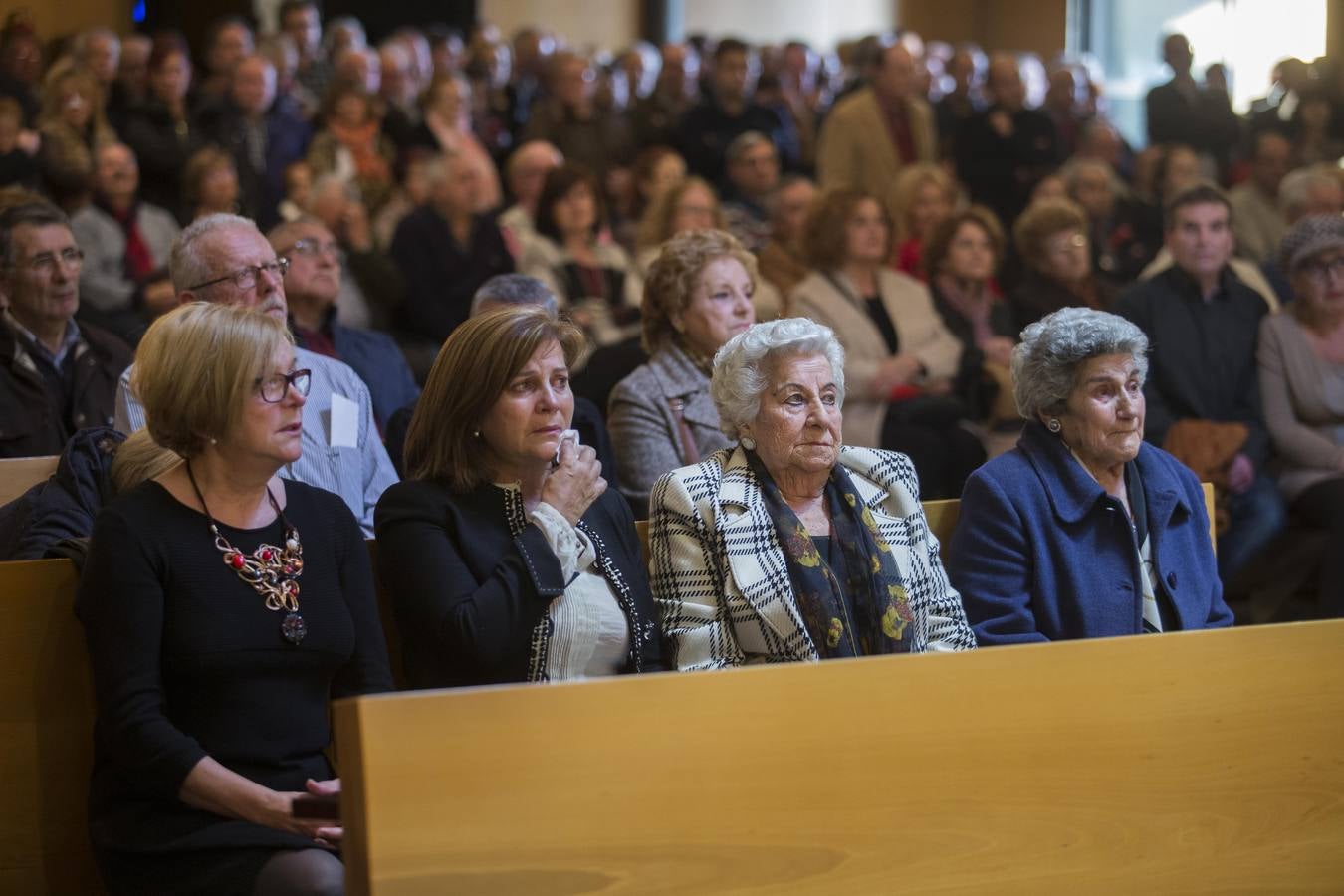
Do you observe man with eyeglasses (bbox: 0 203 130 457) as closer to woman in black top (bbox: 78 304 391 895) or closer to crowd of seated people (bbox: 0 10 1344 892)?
crowd of seated people (bbox: 0 10 1344 892)

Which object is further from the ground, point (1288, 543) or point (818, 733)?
point (818, 733)

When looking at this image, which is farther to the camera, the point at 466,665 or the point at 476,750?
the point at 466,665

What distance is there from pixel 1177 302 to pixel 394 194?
3626 millimetres

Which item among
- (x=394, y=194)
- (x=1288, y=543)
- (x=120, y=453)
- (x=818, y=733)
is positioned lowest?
(x=1288, y=543)

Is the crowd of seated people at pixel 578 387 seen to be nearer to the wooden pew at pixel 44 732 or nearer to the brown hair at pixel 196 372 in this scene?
the brown hair at pixel 196 372

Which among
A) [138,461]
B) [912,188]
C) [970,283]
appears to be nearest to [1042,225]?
[970,283]

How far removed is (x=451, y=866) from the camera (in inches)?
77.4

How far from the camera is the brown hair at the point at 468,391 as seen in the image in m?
2.67

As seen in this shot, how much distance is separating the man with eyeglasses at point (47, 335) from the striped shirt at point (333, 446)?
0.73m

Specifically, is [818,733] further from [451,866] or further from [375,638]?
[375,638]

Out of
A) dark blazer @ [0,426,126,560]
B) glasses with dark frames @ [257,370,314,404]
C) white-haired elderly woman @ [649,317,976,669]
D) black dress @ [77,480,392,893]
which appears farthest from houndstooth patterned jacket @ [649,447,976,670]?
dark blazer @ [0,426,126,560]

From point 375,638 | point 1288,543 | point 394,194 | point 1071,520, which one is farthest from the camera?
point 394,194

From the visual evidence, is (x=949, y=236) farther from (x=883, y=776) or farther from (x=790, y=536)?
(x=883, y=776)

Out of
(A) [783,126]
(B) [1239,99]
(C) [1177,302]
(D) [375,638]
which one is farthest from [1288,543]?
(B) [1239,99]
